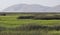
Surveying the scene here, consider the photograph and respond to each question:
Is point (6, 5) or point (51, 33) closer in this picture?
point (51, 33)

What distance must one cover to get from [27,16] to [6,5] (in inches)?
7.4

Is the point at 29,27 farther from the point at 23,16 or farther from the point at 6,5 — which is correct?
the point at 6,5

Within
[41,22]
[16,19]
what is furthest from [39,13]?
[16,19]

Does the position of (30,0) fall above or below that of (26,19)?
above

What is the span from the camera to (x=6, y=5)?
83cm

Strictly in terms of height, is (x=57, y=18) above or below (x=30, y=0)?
below

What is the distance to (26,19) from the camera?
802 millimetres

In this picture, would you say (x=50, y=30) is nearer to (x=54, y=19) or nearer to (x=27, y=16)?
(x=54, y=19)

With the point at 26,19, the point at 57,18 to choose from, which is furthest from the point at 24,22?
the point at 57,18

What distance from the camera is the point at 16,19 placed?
2.63ft

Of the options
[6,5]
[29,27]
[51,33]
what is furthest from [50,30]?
[6,5]

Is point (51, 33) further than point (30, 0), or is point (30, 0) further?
point (30, 0)

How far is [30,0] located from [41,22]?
0.19 meters

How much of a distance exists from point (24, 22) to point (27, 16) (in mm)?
61
